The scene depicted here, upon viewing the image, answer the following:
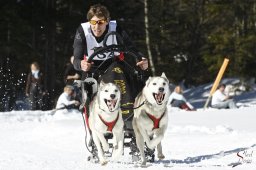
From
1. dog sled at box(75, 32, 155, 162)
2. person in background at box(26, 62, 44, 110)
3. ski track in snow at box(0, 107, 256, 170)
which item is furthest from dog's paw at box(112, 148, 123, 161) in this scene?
person in background at box(26, 62, 44, 110)

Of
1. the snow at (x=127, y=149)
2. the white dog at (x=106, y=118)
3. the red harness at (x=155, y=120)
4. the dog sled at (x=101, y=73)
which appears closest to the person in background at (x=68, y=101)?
the snow at (x=127, y=149)

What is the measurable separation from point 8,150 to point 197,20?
2596cm

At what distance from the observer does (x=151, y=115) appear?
6023 mm

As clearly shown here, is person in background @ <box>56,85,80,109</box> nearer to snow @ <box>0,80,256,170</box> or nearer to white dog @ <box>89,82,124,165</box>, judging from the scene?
snow @ <box>0,80,256,170</box>

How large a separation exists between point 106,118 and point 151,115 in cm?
45

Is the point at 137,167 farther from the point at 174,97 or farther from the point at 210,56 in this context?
the point at 210,56

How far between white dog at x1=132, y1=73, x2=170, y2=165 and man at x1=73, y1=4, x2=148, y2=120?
28cm

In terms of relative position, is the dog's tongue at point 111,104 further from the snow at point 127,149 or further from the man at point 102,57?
the snow at point 127,149

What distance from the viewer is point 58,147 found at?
859 cm

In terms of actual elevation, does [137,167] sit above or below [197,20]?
below

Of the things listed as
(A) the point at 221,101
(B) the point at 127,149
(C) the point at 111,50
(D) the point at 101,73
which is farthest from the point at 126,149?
(A) the point at 221,101

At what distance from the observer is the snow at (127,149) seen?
20.6ft

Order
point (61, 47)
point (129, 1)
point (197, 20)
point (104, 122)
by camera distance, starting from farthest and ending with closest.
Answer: point (197, 20) < point (61, 47) < point (129, 1) < point (104, 122)

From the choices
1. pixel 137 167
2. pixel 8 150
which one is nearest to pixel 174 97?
pixel 8 150
